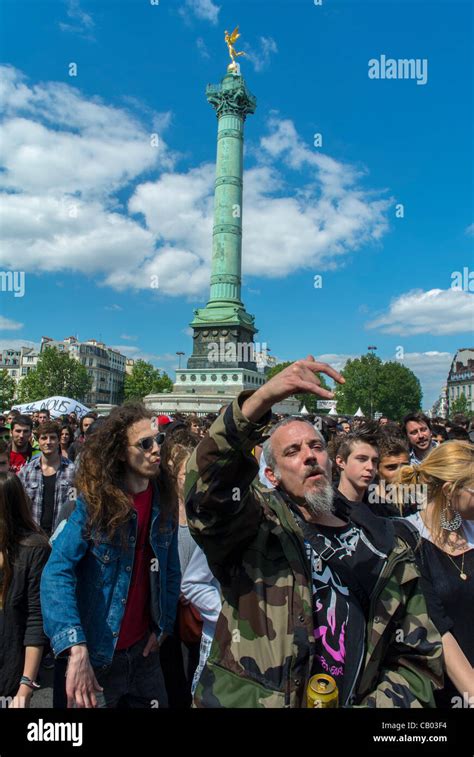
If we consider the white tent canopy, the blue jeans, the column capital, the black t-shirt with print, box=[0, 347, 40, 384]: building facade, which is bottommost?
the blue jeans

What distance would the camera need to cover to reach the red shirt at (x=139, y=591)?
103 inches

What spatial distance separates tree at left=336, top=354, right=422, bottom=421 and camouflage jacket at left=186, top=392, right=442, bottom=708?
67.4 meters

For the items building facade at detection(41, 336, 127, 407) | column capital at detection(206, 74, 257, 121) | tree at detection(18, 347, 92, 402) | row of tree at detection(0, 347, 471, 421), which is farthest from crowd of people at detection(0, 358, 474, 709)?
building facade at detection(41, 336, 127, 407)

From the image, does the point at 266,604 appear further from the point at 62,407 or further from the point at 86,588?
the point at 62,407

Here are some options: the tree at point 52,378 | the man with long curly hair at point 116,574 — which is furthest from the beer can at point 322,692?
the tree at point 52,378

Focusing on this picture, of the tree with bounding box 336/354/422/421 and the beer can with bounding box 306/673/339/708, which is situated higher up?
the tree with bounding box 336/354/422/421

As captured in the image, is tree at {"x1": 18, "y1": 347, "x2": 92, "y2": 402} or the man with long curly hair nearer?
the man with long curly hair

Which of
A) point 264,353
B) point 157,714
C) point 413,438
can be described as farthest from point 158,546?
point 264,353

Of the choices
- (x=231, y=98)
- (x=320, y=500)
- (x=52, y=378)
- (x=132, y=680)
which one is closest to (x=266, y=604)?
(x=320, y=500)

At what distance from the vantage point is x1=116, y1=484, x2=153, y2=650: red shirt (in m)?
2.60

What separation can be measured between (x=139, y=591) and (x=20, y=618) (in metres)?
0.58

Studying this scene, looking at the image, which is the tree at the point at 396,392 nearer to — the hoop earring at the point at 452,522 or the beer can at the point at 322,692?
the hoop earring at the point at 452,522

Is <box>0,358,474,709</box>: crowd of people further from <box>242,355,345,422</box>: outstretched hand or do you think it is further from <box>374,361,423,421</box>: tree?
<box>374,361,423,421</box>: tree

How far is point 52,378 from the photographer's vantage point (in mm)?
71875
